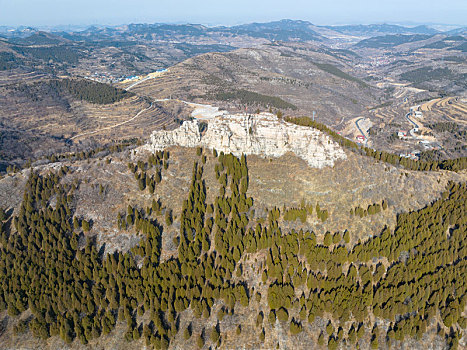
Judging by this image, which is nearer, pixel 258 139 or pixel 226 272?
pixel 226 272

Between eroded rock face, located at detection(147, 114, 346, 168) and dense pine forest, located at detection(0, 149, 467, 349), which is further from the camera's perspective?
eroded rock face, located at detection(147, 114, 346, 168)

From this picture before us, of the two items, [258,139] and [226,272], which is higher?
[258,139]

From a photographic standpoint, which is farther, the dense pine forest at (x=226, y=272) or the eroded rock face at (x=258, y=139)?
the eroded rock face at (x=258, y=139)

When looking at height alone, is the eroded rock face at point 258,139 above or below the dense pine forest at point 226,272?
above

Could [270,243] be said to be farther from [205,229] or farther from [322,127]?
[322,127]

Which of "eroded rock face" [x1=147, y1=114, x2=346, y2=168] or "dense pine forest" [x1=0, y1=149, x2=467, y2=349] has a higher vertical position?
"eroded rock face" [x1=147, y1=114, x2=346, y2=168]
